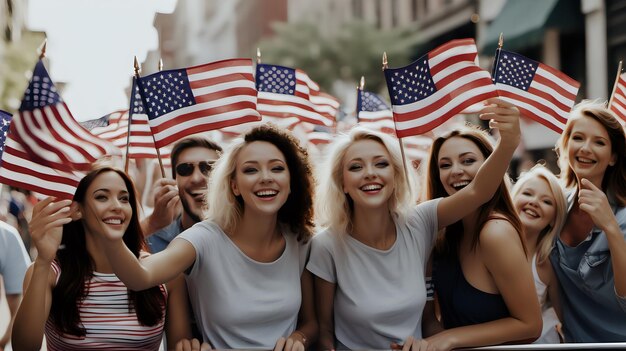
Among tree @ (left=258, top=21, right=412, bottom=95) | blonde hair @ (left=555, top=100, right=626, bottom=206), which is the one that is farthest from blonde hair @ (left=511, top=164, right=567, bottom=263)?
tree @ (left=258, top=21, right=412, bottom=95)

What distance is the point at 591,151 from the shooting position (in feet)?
16.6

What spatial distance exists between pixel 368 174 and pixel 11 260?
7.49 ft

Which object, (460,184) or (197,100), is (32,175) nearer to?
(197,100)

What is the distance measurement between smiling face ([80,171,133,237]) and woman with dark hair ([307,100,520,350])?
1.06 meters

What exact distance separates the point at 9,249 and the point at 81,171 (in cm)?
116

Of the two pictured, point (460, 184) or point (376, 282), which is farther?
point (460, 184)

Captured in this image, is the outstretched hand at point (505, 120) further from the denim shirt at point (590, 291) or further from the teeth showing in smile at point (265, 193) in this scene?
the teeth showing in smile at point (265, 193)

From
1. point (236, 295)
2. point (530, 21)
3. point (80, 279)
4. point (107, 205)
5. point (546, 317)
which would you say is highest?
point (530, 21)

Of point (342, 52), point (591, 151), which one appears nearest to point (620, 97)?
point (591, 151)

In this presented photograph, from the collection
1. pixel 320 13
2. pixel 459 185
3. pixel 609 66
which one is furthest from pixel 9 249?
pixel 320 13

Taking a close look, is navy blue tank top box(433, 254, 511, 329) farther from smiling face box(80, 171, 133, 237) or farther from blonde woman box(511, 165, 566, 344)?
smiling face box(80, 171, 133, 237)

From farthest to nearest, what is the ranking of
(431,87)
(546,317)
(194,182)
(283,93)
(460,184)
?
1. (283,93)
2. (194,182)
3. (431,87)
4. (546,317)
5. (460,184)

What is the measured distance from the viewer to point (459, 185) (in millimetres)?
4809

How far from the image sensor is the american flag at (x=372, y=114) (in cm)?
759
